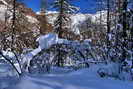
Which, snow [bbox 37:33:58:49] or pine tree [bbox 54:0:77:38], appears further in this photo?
pine tree [bbox 54:0:77:38]

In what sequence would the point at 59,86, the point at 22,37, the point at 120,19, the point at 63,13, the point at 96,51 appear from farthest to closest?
the point at 63,13 < the point at 96,51 < the point at 120,19 < the point at 22,37 < the point at 59,86

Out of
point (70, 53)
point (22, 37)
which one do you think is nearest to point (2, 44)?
point (22, 37)

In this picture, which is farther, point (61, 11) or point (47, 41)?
point (61, 11)

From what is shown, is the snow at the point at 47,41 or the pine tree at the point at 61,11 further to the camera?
the pine tree at the point at 61,11

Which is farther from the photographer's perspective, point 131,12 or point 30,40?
point 131,12

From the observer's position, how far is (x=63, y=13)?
67.7 feet

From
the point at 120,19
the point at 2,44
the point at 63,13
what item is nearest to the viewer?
the point at 2,44

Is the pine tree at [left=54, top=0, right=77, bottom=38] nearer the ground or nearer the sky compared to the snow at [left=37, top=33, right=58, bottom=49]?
nearer the sky

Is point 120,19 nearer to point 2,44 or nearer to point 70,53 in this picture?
point 70,53

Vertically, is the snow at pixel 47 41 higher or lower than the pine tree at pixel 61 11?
lower

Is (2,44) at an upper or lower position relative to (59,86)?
upper

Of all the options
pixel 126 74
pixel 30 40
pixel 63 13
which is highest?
pixel 63 13

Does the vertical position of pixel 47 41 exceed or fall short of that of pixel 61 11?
it falls short

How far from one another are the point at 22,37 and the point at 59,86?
8.95 feet
